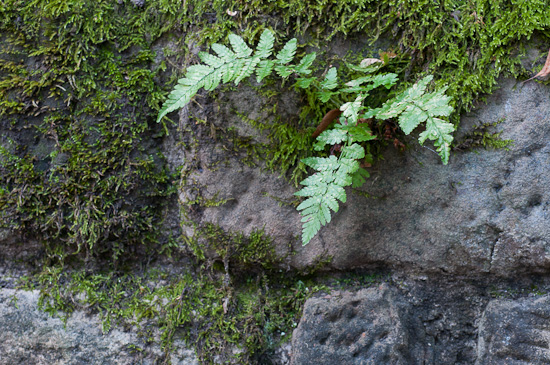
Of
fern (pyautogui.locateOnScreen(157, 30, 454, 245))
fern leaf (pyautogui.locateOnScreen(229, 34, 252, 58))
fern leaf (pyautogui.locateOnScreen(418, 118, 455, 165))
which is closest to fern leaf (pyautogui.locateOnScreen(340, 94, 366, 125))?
fern (pyautogui.locateOnScreen(157, 30, 454, 245))

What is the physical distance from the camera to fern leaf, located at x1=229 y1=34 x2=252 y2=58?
7.41 ft

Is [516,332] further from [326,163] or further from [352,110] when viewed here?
[352,110]

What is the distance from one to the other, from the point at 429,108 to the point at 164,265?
1975mm

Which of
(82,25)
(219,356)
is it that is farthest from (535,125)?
(82,25)

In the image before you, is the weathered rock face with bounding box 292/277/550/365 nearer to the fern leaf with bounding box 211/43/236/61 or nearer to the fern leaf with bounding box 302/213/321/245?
the fern leaf with bounding box 302/213/321/245

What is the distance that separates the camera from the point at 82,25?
2771 millimetres

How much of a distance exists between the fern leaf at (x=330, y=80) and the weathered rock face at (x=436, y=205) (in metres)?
0.51

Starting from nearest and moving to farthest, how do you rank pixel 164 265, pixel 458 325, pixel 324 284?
pixel 458 325 < pixel 324 284 < pixel 164 265

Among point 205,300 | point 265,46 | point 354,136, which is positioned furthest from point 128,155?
point 354,136

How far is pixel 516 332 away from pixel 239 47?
2.16m

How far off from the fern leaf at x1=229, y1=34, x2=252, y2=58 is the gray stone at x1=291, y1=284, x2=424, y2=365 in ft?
4.92

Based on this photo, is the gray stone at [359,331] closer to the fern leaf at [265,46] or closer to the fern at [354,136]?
the fern at [354,136]

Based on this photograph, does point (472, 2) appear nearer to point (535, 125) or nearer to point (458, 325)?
point (535, 125)

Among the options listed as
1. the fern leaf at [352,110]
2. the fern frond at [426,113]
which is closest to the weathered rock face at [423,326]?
the fern frond at [426,113]
